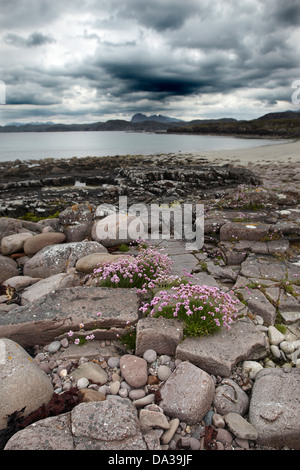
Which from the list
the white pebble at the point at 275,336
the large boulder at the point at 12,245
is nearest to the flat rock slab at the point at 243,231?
the white pebble at the point at 275,336

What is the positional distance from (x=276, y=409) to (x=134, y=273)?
3.59 m

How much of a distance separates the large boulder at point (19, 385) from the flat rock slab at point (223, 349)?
196 cm

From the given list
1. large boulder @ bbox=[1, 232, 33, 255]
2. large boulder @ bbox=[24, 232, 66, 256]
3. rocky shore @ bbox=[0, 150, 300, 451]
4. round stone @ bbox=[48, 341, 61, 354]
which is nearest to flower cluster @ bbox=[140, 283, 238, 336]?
rocky shore @ bbox=[0, 150, 300, 451]

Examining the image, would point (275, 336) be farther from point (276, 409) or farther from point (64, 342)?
point (64, 342)

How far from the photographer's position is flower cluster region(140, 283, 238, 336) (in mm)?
4473

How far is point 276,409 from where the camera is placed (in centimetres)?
332

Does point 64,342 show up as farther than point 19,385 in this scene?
Yes

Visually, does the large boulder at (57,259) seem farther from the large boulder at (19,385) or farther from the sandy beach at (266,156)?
the sandy beach at (266,156)

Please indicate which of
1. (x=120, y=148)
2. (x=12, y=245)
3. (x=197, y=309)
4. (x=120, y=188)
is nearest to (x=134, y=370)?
(x=197, y=309)

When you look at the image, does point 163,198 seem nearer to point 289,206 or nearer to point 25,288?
point 289,206

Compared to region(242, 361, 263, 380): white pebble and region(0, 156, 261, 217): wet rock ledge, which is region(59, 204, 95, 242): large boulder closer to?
region(0, 156, 261, 217): wet rock ledge

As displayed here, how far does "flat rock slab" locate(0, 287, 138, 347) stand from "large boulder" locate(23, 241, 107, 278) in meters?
2.33
